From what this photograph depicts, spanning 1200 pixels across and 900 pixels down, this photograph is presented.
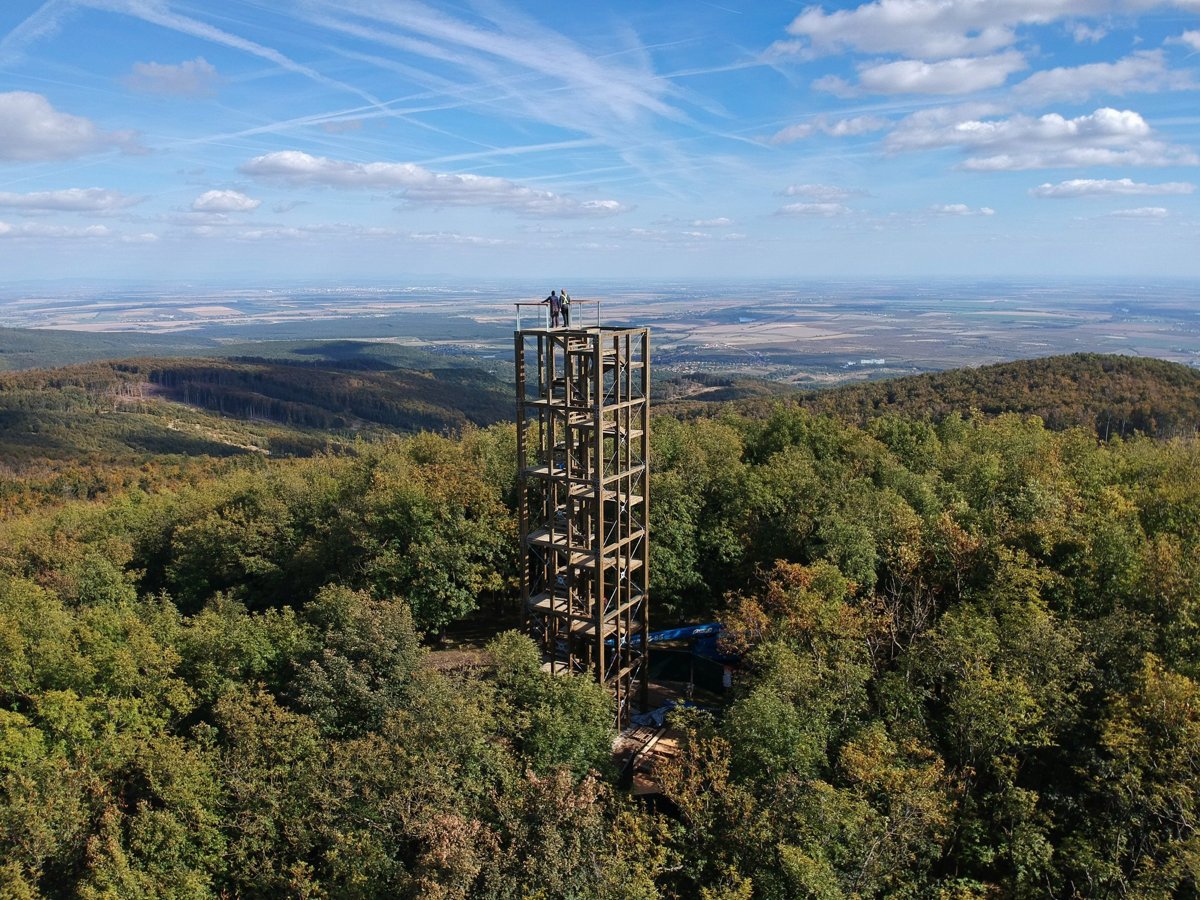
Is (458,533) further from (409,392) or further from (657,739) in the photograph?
(409,392)

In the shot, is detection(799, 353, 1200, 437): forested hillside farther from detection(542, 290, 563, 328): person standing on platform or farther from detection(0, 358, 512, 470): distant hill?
detection(0, 358, 512, 470): distant hill

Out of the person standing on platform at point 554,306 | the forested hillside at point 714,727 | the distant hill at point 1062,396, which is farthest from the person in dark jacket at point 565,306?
the distant hill at point 1062,396

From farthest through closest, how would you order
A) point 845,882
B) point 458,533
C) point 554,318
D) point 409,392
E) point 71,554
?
point 409,392, point 71,554, point 458,533, point 554,318, point 845,882

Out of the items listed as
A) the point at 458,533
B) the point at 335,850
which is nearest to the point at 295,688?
the point at 335,850

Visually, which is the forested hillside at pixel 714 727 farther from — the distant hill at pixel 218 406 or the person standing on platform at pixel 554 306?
the distant hill at pixel 218 406

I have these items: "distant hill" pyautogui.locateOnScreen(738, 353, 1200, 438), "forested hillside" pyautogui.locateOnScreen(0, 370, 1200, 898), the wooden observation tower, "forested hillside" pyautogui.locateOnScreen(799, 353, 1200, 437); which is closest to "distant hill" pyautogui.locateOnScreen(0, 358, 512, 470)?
"distant hill" pyautogui.locateOnScreen(738, 353, 1200, 438)

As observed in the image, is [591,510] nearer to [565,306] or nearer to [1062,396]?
[565,306]
